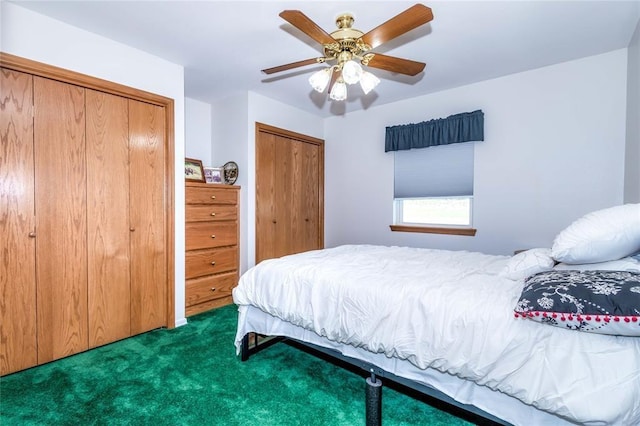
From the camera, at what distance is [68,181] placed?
7.52 feet

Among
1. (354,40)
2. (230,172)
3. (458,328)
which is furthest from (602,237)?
(230,172)

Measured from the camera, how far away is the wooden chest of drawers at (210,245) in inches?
124

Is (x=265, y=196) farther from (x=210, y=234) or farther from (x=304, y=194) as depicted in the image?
(x=210, y=234)

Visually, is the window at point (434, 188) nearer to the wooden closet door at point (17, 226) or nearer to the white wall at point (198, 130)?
the white wall at point (198, 130)

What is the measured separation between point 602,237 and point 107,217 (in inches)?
123

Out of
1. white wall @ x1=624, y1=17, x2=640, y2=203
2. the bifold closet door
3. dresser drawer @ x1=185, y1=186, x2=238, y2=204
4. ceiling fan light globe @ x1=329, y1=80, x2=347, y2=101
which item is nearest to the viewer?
ceiling fan light globe @ x1=329, y1=80, x2=347, y2=101

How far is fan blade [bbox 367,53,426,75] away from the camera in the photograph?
2.05 m

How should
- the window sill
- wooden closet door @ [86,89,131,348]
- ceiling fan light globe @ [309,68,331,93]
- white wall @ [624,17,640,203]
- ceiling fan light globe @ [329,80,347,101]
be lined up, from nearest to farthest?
ceiling fan light globe @ [309,68,331,93], ceiling fan light globe @ [329,80,347,101], white wall @ [624,17,640,203], wooden closet door @ [86,89,131,348], the window sill

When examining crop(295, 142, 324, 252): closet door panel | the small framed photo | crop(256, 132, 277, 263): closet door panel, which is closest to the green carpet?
crop(256, 132, 277, 263): closet door panel

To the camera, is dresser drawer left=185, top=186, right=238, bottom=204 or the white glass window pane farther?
the white glass window pane

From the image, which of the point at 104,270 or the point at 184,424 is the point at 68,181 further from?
the point at 184,424

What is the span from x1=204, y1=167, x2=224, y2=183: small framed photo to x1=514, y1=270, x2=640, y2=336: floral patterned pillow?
334 centimetres

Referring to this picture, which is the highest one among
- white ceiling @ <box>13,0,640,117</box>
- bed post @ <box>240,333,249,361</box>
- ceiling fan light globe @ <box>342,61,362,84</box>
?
white ceiling @ <box>13,0,640,117</box>

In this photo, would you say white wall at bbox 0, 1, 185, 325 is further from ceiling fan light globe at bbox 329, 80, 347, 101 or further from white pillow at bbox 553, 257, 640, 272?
white pillow at bbox 553, 257, 640, 272
